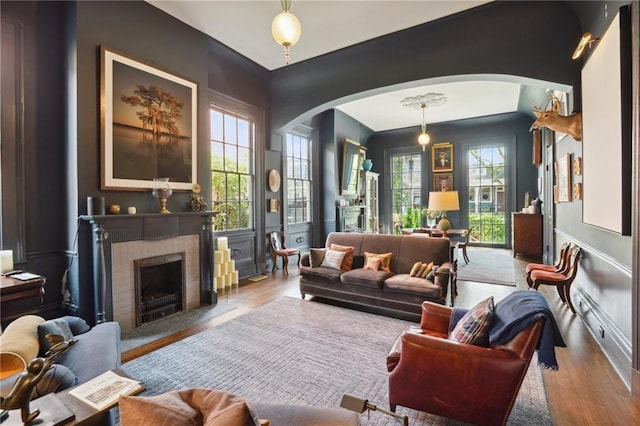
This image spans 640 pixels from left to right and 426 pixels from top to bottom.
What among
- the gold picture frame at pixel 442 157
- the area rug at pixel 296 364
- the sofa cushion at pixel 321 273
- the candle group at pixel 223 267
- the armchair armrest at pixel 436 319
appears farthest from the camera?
the gold picture frame at pixel 442 157

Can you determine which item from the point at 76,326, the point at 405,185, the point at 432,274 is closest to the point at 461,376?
the point at 432,274

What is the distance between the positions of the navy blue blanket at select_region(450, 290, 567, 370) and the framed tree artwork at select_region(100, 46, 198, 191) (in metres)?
3.92

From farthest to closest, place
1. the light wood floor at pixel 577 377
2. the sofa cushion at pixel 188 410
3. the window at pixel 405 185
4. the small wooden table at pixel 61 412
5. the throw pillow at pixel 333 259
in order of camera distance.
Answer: the window at pixel 405 185 < the throw pillow at pixel 333 259 < the light wood floor at pixel 577 377 < the small wooden table at pixel 61 412 < the sofa cushion at pixel 188 410

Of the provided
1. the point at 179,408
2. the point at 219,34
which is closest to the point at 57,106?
the point at 219,34

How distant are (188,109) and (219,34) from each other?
1.33 m

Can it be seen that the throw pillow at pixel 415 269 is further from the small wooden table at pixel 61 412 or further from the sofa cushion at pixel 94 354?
the small wooden table at pixel 61 412

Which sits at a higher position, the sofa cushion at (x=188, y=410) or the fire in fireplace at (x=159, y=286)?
the sofa cushion at (x=188, y=410)

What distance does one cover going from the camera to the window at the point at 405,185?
32.4 feet

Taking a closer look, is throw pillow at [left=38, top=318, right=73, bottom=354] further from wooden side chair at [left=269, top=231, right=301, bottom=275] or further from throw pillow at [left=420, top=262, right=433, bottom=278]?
wooden side chair at [left=269, top=231, right=301, bottom=275]

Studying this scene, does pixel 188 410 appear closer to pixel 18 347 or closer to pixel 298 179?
pixel 18 347

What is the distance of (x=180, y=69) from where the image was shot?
4230mm

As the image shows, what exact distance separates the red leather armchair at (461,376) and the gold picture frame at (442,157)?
8.41 m

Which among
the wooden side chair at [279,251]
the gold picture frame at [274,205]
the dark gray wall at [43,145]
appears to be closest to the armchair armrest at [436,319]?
the wooden side chair at [279,251]

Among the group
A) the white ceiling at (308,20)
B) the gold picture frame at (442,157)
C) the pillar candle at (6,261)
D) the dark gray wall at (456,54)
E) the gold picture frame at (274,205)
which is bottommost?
the pillar candle at (6,261)
